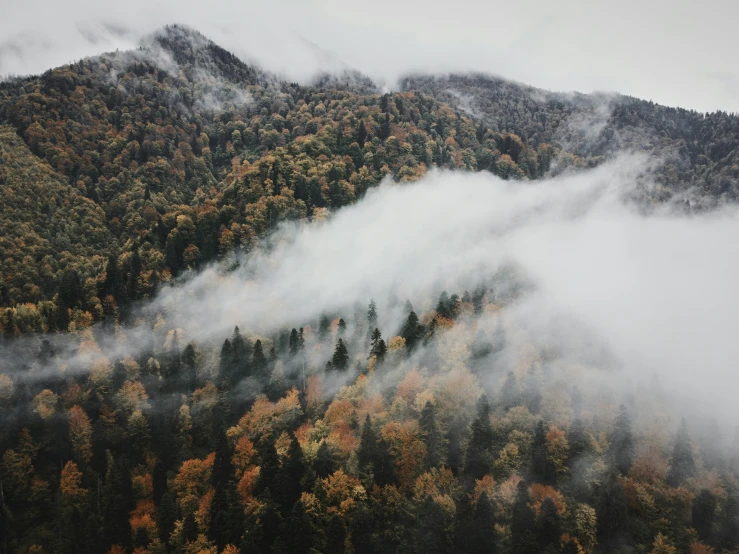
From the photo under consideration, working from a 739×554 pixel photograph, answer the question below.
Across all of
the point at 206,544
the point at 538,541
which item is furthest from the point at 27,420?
the point at 538,541

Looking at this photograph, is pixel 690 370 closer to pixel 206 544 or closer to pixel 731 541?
pixel 731 541

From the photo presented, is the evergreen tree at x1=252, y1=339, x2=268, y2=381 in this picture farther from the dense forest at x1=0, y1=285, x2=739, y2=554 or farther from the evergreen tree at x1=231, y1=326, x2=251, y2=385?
the evergreen tree at x1=231, y1=326, x2=251, y2=385

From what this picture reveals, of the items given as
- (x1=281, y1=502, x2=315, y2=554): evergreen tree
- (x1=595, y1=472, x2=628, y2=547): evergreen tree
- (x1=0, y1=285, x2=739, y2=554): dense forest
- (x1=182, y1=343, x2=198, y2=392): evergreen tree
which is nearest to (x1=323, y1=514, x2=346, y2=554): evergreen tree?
(x1=0, y1=285, x2=739, y2=554): dense forest

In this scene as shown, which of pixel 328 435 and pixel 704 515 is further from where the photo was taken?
pixel 328 435

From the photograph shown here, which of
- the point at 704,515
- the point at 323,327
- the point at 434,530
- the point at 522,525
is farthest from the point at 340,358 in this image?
the point at 704,515

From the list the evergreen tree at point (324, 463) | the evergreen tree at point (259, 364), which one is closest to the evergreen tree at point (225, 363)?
the evergreen tree at point (259, 364)

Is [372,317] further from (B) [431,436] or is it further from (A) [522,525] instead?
(A) [522,525]

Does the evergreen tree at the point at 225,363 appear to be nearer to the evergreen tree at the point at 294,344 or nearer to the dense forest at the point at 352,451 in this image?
the dense forest at the point at 352,451
